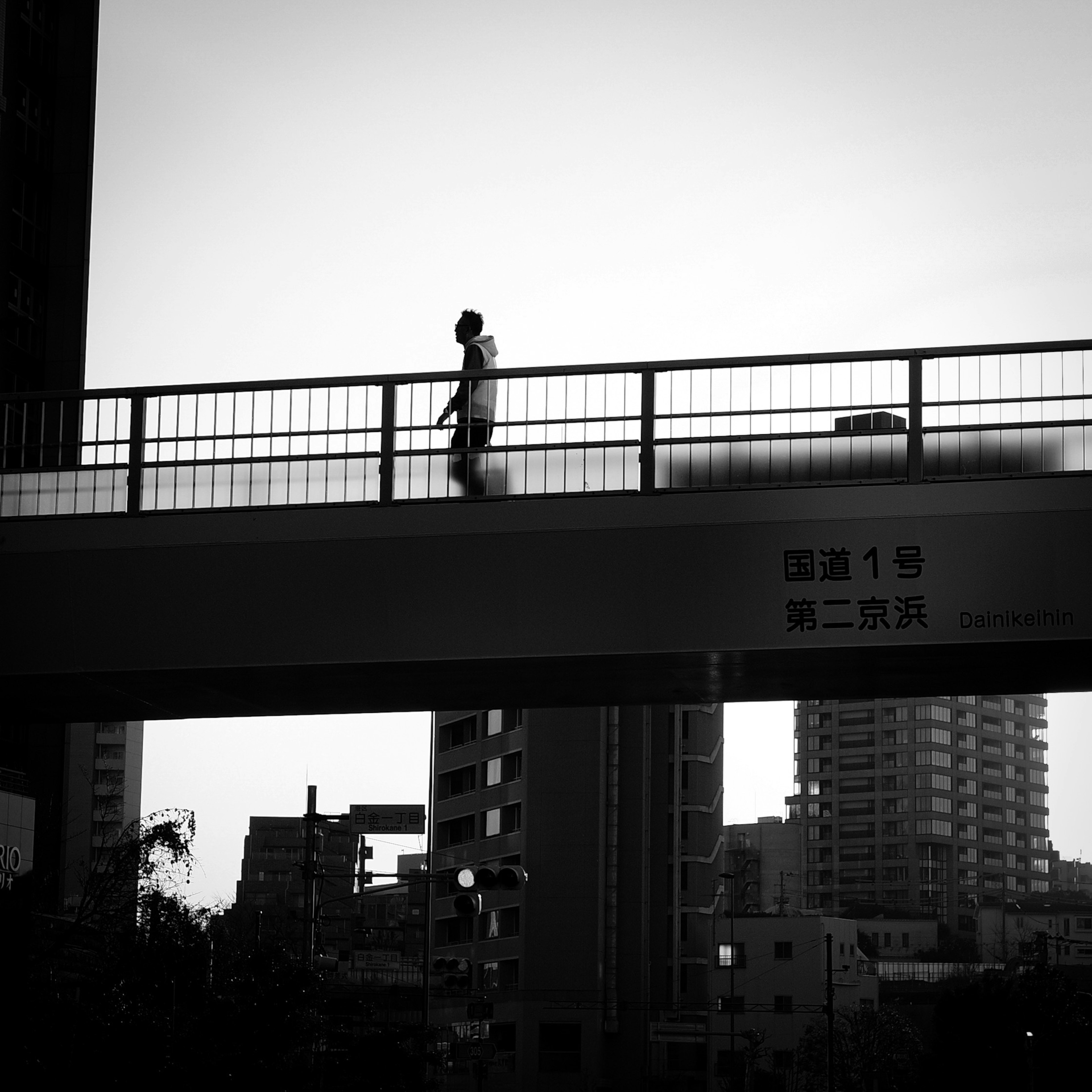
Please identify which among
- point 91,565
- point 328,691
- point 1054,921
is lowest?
Answer: point 1054,921

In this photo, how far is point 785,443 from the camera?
14.5 metres

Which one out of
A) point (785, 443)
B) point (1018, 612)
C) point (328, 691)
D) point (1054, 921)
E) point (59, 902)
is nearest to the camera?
point (1018, 612)

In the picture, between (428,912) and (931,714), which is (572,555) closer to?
(428,912)

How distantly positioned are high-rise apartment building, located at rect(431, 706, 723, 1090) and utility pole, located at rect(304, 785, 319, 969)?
155 feet

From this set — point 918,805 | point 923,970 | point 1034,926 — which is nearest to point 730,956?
point 923,970

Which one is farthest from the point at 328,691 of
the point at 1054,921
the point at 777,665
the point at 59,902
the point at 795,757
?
the point at 795,757

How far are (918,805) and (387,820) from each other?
140 metres

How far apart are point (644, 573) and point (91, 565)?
5.25m

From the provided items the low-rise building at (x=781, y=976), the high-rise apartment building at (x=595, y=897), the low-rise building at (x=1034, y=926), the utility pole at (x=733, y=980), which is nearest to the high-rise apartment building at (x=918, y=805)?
the low-rise building at (x=1034, y=926)

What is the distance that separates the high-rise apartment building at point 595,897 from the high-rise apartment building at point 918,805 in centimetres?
6733

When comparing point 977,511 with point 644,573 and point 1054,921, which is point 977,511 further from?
point 1054,921

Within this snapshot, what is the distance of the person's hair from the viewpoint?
1562cm

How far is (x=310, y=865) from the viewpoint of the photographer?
3138cm

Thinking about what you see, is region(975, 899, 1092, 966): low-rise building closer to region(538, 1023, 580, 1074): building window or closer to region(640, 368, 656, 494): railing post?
region(538, 1023, 580, 1074): building window
